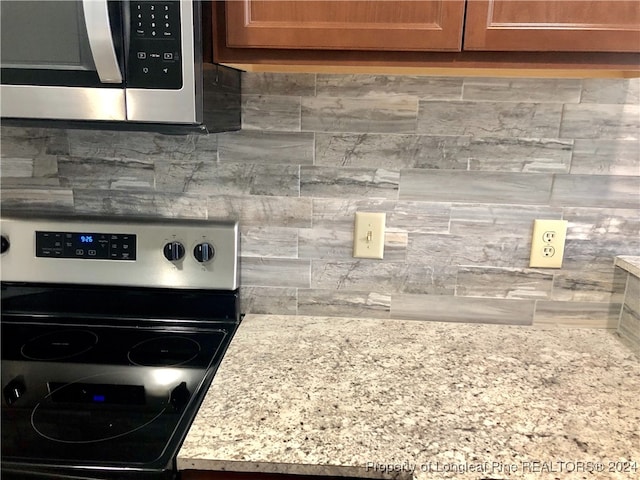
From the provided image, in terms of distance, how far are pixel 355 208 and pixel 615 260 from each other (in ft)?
2.06

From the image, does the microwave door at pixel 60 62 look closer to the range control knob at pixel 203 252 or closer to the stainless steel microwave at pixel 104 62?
the stainless steel microwave at pixel 104 62

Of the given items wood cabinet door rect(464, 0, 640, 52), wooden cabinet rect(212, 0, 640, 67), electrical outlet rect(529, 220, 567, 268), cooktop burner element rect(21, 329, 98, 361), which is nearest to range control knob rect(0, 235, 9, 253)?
cooktop burner element rect(21, 329, 98, 361)

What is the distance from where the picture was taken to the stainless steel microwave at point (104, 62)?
826 millimetres

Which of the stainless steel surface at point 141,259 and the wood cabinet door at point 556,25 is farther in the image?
the stainless steel surface at point 141,259

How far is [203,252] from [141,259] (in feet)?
0.50

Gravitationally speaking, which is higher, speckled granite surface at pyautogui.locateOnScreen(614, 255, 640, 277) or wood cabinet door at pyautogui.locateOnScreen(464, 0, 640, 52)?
wood cabinet door at pyautogui.locateOnScreen(464, 0, 640, 52)

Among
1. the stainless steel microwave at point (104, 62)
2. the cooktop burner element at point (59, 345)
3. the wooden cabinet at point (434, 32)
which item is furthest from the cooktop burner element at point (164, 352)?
the wooden cabinet at point (434, 32)

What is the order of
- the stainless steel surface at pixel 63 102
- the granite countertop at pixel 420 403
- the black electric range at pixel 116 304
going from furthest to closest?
the black electric range at pixel 116 304 < the stainless steel surface at pixel 63 102 < the granite countertop at pixel 420 403

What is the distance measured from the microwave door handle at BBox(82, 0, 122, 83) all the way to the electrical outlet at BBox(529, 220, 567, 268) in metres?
0.95

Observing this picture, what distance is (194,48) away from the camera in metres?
0.86

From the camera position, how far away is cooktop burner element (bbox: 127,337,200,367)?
1.08m

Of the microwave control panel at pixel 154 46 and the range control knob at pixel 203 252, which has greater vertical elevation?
the microwave control panel at pixel 154 46

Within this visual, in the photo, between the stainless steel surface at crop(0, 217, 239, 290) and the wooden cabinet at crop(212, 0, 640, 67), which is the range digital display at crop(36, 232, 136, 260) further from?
the wooden cabinet at crop(212, 0, 640, 67)

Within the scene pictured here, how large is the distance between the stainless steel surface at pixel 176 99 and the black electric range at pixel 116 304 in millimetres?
370
